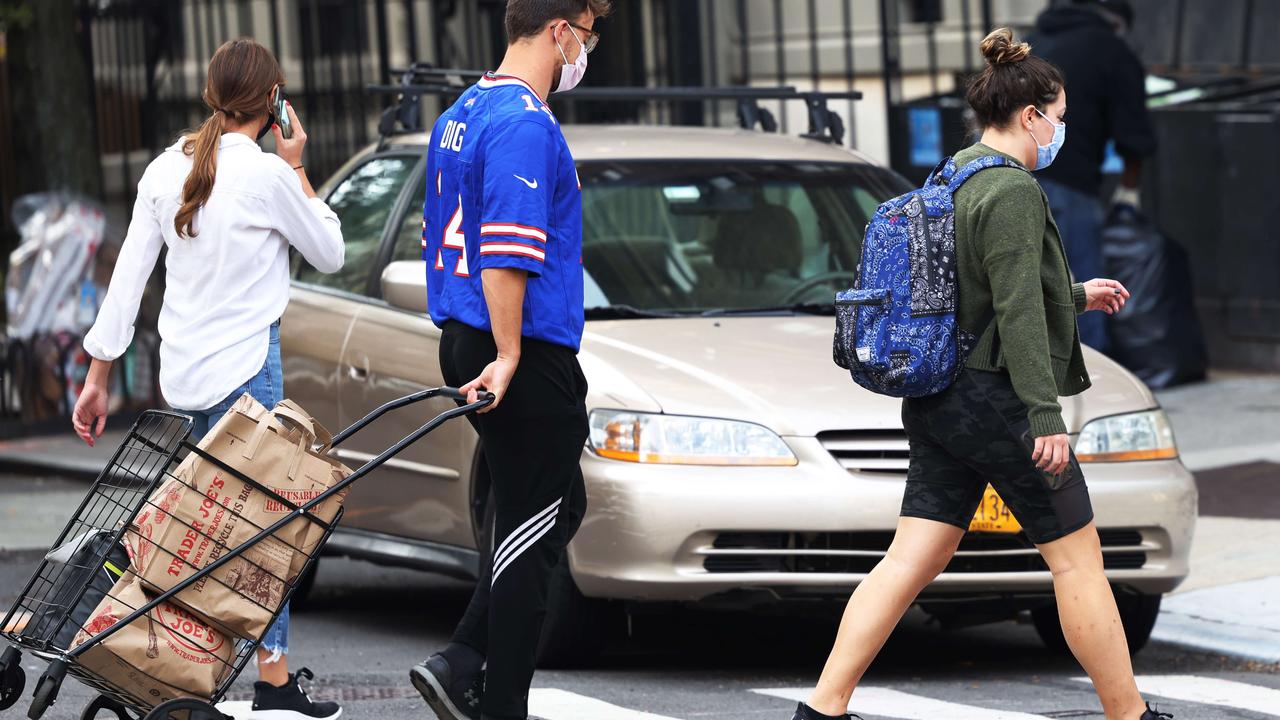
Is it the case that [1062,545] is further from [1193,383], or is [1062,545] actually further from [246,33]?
[246,33]

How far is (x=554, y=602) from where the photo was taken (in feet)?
21.0

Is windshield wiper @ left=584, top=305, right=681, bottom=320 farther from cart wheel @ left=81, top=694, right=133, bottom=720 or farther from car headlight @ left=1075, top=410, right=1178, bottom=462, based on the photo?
cart wheel @ left=81, top=694, right=133, bottom=720

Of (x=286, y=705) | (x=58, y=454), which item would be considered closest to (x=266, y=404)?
(x=286, y=705)

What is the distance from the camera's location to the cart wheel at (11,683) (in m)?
4.80

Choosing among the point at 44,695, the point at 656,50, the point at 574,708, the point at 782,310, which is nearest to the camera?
the point at 44,695

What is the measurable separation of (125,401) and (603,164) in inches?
297

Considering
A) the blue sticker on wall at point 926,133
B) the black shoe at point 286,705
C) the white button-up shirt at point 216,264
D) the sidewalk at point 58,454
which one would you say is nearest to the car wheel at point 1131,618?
A: the black shoe at point 286,705

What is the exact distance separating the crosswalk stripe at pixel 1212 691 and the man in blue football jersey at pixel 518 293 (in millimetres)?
2190

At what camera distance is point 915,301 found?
4.94 metres

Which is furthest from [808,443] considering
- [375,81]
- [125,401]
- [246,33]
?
[246,33]

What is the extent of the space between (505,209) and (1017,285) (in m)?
1.16

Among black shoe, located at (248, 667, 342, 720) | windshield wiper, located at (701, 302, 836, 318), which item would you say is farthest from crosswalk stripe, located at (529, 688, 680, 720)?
windshield wiper, located at (701, 302, 836, 318)

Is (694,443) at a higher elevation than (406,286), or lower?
lower

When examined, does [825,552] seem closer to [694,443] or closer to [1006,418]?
[694,443]
